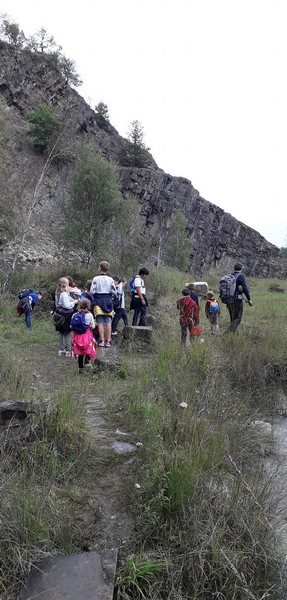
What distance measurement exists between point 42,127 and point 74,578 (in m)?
36.5

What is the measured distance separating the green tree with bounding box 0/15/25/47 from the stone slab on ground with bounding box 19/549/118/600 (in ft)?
158

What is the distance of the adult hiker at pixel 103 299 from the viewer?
25.4 ft

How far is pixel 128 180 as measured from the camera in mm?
43250

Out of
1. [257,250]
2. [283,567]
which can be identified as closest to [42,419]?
[283,567]

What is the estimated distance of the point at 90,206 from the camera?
23.0 metres

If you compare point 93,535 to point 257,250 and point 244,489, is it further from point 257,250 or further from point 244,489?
point 257,250

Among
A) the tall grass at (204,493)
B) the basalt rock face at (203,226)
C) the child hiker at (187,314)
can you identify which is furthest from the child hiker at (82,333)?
the basalt rock face at (203,226)

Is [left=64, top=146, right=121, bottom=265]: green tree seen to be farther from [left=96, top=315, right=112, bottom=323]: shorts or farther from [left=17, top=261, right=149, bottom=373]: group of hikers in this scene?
[left=96, top=315, right=112, bottom=323]: shorts

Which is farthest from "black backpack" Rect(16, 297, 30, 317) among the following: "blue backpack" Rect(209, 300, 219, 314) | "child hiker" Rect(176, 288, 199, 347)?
"blue backpack" Rect(209, 300, 219, 314)

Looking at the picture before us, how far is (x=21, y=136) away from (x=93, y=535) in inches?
1446

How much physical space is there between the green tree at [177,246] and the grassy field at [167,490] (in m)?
36.9

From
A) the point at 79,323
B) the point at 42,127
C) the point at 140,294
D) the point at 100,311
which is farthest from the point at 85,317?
the point at 42,127

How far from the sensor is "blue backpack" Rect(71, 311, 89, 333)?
661 cm

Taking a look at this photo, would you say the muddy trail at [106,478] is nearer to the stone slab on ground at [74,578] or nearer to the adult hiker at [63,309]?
the stone slab on ground at [74,578]
